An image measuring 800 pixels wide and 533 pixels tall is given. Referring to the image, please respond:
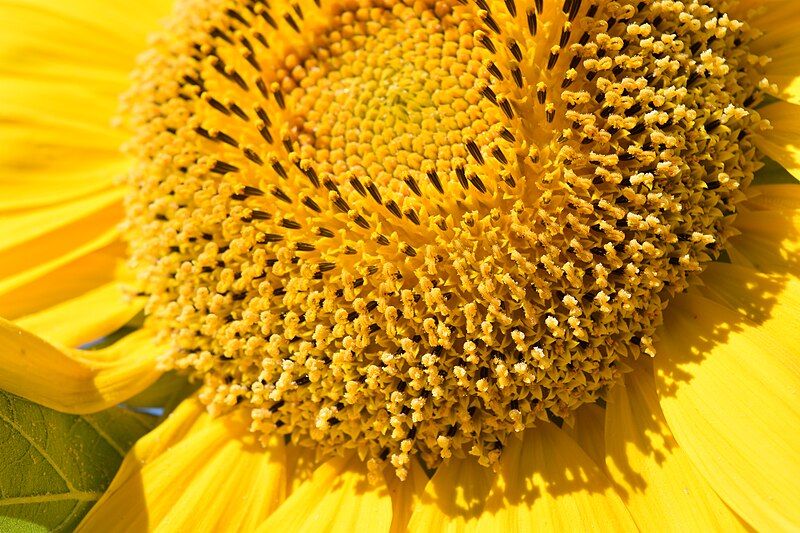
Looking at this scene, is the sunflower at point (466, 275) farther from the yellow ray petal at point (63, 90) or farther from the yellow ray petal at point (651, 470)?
the yellow ray petal at point (63, 90)

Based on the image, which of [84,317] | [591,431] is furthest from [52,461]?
[591,431]

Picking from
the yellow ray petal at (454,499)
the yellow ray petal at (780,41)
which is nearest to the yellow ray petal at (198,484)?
the yellow ray petal at (454,499)

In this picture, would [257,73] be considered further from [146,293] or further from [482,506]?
[482,506]

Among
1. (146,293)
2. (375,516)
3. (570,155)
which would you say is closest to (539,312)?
(570,155)

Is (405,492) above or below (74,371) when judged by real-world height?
below

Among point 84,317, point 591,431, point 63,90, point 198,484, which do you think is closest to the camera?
point 591,431

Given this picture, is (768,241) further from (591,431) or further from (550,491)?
(550,491)

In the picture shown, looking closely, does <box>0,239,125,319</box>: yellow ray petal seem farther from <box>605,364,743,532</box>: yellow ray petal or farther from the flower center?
<box>605,364,743,532</box>: yellow ray petal
